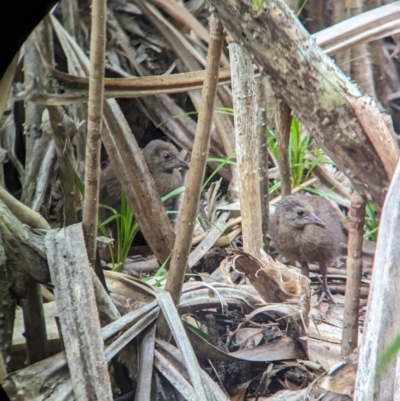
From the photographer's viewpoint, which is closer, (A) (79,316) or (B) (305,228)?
(A) (79,316)

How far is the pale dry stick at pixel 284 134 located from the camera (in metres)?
1.82

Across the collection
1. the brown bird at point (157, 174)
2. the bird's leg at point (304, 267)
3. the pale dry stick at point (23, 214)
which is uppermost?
the brown bird at point (157, 174)

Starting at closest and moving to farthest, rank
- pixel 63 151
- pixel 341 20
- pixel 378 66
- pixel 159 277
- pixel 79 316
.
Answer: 1. pixel 79 316
2. pixel 63 151
3. pixel 159 277
4. pixel 341 20
5. pixel 378 66

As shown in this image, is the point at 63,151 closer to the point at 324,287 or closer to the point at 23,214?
the point at 23,214

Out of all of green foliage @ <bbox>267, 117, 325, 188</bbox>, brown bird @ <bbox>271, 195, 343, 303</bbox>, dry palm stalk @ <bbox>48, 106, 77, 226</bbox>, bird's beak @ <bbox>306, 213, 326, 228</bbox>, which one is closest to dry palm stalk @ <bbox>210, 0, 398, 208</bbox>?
dry palm stalk @ <bbox>48, 106, 77, 226</bbox>

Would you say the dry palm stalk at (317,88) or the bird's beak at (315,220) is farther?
the bird's beak at (315,220)

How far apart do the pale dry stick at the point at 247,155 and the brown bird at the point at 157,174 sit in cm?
51

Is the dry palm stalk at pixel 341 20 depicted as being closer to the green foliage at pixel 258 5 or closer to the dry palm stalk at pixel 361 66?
the dry palm stalk at pixel 361 66

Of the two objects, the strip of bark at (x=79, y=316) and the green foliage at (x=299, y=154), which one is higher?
the green foliage at (x=299, y=154)

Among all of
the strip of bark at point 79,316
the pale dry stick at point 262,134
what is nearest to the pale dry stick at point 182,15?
the pale dry stick at point 262,134

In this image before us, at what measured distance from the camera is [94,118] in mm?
1638

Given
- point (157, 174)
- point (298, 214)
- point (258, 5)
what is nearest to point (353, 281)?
point (258, 5)

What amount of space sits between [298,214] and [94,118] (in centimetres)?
170

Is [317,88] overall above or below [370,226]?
above
